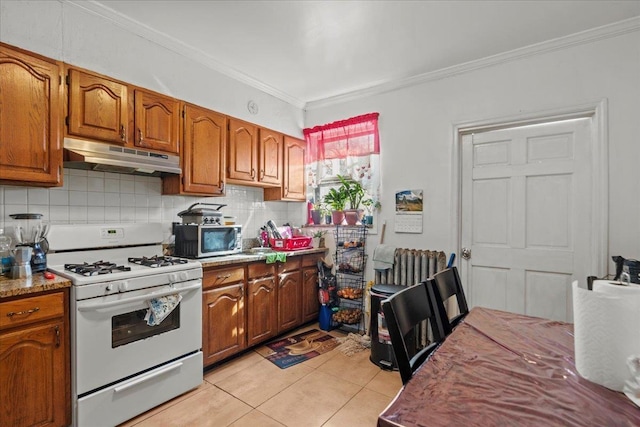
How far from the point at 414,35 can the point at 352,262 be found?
2.21m

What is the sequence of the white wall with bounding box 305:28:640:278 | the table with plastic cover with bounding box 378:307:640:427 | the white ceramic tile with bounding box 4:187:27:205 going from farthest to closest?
the white wall with bounding box 305:28:640:278 → the white ceramic tile with bounding box 4:187:27:205 → the table with plastic cover with bounding box 378:307:640:427

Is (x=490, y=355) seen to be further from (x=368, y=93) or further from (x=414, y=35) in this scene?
(x=368, y=93)

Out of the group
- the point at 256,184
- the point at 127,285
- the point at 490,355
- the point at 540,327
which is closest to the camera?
the point at 490,355

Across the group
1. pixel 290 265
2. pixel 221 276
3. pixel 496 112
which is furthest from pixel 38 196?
pixel 496 112

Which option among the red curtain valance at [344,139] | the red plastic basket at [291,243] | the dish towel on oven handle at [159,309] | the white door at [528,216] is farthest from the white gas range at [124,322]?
the white door at [528,216]

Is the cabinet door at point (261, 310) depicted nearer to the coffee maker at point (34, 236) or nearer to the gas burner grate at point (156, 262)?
the gas burner grate at point (156, 262)

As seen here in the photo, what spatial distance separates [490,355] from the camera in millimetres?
1114

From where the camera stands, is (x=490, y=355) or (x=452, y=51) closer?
(x=490, y=355)

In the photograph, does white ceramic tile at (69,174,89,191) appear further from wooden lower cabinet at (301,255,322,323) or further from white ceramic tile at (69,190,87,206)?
wooden lower cabinet at (301,255,322,323)

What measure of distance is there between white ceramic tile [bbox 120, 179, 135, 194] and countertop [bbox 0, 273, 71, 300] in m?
0.87

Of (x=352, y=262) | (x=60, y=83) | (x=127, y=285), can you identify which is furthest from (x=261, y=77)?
(x=127, y=285)

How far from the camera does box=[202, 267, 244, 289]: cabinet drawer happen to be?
246cm

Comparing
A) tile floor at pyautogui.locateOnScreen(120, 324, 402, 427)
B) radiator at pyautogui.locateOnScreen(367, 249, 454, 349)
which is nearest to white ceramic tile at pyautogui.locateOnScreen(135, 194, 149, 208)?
tile floor at pyautogui.locateOnScreen(120, 324, 402, 427)

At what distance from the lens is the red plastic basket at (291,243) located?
339cm
